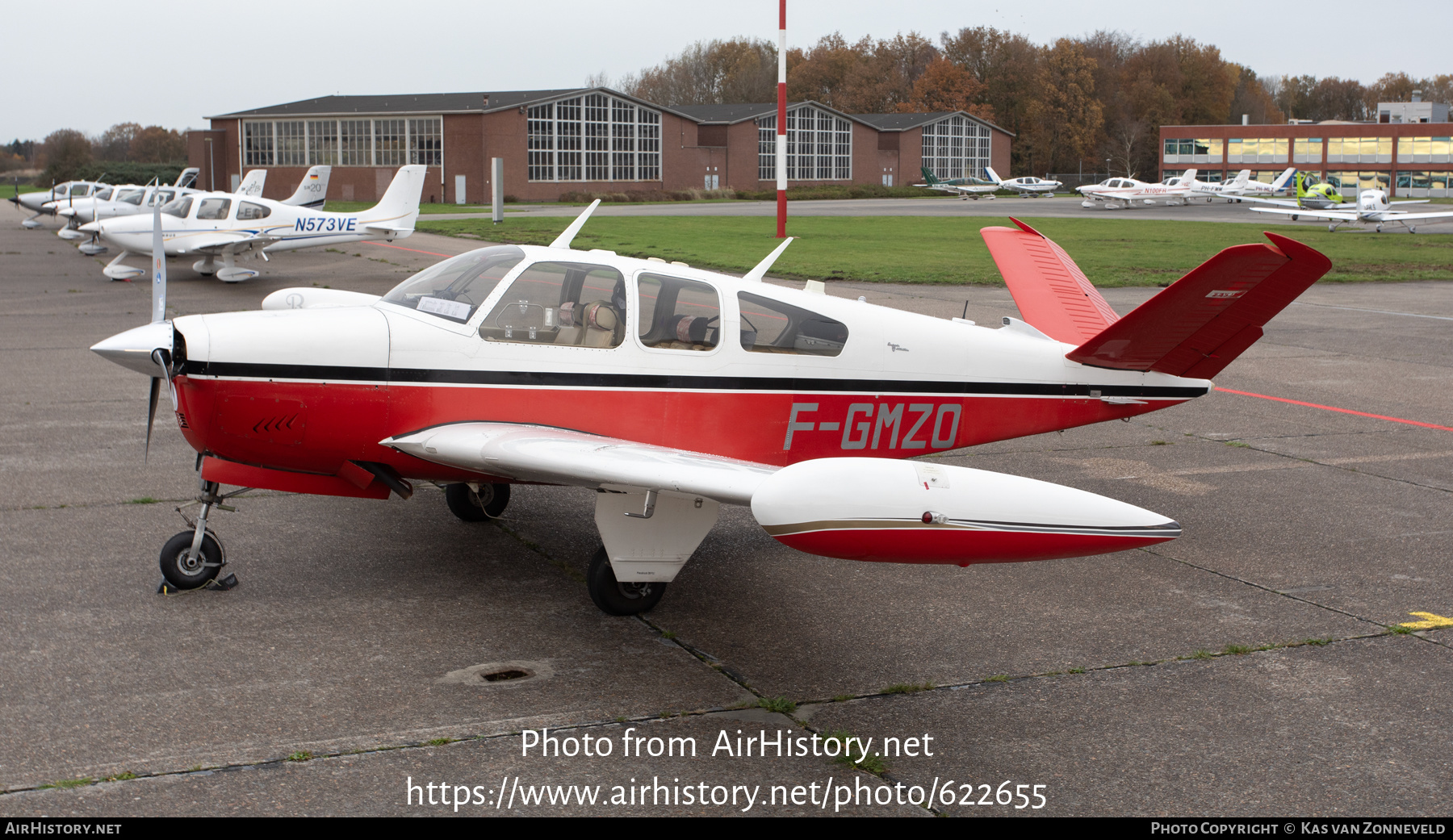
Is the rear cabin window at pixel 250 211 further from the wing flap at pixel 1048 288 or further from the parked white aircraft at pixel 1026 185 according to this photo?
the parked white aircraft at pixel 1026 185

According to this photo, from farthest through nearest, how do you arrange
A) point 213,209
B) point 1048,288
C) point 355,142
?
1. point 355,142
2. point 213,209
3. point 1048,288

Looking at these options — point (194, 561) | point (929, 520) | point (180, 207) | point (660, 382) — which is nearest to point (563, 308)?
point (660, 382)

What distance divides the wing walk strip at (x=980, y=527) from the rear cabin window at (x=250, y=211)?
2276 cm

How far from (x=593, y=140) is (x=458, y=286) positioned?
72261 mm

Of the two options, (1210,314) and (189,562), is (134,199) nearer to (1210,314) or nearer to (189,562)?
(189,562)

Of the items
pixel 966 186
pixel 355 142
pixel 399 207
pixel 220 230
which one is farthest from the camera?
pixel 966 186

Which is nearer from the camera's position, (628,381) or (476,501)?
(628,381)

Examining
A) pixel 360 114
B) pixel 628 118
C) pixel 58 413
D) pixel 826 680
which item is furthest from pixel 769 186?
pixel 826 680

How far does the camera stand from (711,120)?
84750mm

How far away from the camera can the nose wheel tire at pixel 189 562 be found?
6195 mm

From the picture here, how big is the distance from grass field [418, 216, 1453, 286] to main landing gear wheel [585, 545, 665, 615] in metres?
18.7

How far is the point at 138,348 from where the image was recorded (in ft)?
Result: 20.5

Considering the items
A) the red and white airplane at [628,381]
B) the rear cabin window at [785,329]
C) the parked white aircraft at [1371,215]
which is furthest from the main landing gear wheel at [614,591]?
the parked white aircraft at [1371,215]

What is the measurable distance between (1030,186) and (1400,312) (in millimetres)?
67132
